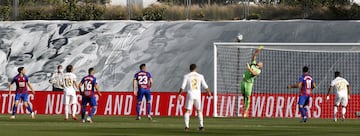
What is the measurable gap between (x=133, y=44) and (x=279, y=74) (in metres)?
11.6

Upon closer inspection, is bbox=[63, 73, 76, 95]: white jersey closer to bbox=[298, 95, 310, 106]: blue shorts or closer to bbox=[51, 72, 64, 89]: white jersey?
bbox=[51, 72, 64, 89]: white jersey

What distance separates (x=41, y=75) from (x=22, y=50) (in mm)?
3195

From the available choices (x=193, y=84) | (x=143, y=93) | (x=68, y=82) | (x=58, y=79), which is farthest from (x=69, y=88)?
(x=193, y=84)

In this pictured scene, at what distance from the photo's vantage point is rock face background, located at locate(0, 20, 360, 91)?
205 feet

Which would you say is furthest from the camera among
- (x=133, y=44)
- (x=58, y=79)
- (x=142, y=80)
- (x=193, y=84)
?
(x=133, y=44)

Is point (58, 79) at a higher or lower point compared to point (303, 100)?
higher

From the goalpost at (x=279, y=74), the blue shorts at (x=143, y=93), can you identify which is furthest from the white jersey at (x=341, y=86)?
the blue shorts at (x=143, y=93)

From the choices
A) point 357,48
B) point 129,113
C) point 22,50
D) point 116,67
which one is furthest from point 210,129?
point 22,50

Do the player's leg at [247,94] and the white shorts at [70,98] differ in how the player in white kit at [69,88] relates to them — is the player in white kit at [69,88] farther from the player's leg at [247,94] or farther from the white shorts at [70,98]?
the player's leg at [247,94]

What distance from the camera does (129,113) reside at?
154 ft

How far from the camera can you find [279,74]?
55.6 m

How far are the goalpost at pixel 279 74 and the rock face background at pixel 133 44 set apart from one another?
5278 millimetres

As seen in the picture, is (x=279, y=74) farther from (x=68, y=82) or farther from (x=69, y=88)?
(x=68, y=82)

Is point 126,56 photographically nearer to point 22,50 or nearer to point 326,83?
point 22,50
